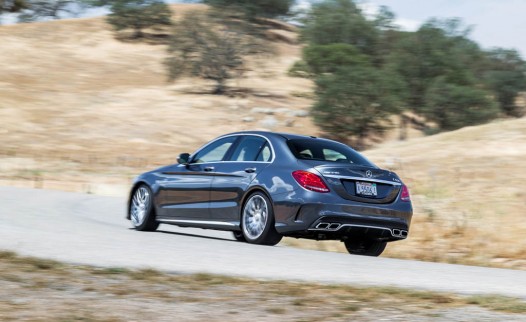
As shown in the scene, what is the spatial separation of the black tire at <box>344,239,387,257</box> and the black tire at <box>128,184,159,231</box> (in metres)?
2.95

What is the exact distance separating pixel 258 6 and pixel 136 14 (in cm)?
1104

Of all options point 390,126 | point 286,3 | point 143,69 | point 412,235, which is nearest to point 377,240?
point 412,235

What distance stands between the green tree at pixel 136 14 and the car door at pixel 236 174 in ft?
→ 227

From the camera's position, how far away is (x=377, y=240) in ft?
42.7

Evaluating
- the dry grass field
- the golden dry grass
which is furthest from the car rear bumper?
the golden dry grass

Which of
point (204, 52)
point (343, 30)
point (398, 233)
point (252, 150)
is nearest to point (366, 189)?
point (398, 233)

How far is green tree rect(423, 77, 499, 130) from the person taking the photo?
189ft

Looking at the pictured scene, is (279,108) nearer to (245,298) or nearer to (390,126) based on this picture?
(390,126)

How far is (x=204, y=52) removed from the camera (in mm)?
62781

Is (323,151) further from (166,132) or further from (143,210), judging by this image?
(166,132)

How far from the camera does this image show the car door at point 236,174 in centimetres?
1271

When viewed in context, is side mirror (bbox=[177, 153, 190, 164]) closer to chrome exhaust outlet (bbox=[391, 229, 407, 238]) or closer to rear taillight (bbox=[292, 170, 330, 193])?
rear taillight (bbox=[292, 170, 330, 193])

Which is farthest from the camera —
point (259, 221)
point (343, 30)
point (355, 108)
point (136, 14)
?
point (136, 14)

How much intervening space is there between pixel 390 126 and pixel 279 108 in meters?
7.39
